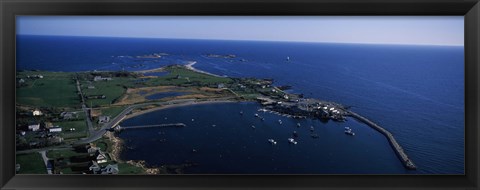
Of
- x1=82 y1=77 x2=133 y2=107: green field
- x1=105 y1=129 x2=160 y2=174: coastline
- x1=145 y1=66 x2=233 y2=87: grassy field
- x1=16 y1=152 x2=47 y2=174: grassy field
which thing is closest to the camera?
x1=16 y1=152 x2=47 y2=174: grassy field

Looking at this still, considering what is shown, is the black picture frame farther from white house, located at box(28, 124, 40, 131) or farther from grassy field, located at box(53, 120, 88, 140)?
grassy field, located at box(53, 120, 88, 140)

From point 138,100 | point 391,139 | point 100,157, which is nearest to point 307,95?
point 391,139

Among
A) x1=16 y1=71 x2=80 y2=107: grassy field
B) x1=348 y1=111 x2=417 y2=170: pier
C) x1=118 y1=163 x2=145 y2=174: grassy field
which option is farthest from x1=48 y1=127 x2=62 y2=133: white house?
x1=348 y1=111 x2=417 y2=170: pier

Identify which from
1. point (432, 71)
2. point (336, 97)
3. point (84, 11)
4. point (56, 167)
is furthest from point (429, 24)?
point (56, 167)

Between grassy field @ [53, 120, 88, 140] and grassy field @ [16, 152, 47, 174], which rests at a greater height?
grassy field @ [53, 120, 88, 140]

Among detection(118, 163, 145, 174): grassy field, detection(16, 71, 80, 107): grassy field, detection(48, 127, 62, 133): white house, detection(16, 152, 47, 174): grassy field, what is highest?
detection(16, 71, 80, 107): grassy field

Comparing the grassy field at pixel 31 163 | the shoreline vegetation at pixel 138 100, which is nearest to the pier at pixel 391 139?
the shoreline vegetation at pixel 138 100

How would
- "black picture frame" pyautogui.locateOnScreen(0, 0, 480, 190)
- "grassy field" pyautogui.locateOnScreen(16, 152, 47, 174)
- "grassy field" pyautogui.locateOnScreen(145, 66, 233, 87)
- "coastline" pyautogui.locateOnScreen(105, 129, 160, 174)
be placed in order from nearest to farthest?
"black picture frame" pyautogui.locateOnScreen(0, 0, 480, 190)
"grassy field" pyautogui.locateOnScreen(16, 152, 47, 174)
"coastline" pyautogui.locateOnScreen(105, 129, 160, 174)
"grassy field" pyautogui.locateOnScreen(145, 66, 233, 87)
